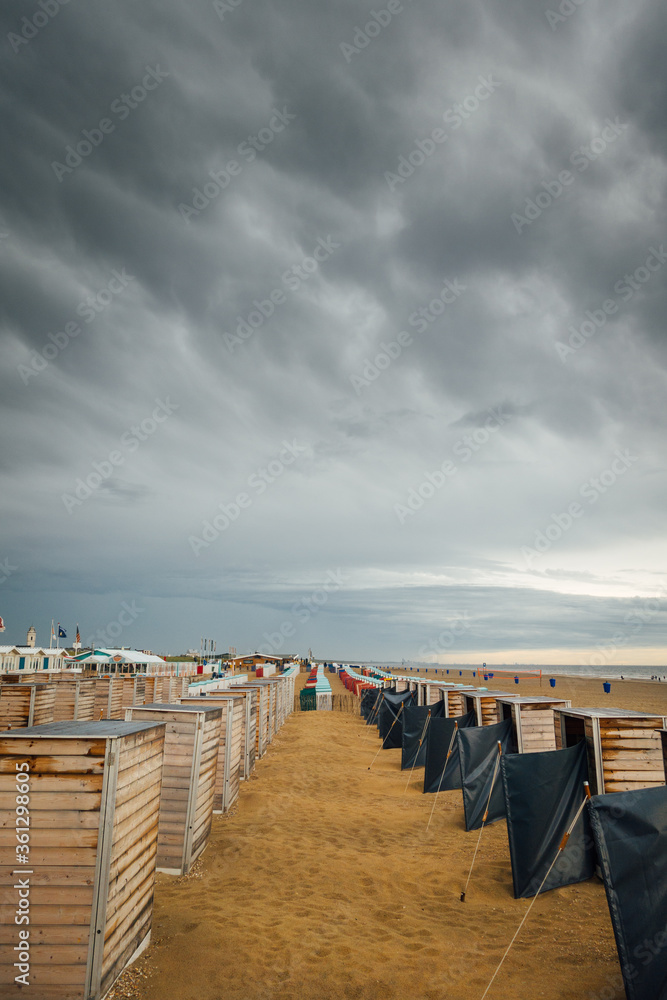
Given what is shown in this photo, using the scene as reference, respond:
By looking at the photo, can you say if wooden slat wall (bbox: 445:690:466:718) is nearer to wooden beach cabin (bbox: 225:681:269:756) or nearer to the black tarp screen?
the black tarp screen

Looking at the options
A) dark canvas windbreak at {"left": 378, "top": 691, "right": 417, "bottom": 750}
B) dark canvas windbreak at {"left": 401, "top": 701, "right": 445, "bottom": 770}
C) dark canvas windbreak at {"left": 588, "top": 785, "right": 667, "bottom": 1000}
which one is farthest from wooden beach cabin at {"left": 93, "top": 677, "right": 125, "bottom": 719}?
dark canvas windbreak at {"left": 588, "top": 785, "right": 667, "bottom": 1000}

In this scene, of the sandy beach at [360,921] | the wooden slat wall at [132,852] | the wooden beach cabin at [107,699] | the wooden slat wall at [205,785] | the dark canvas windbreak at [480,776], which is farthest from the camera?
the wooden beach cabin at [107,699]

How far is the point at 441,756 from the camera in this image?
13914 millimetres

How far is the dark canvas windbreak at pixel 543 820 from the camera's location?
7.88 metres

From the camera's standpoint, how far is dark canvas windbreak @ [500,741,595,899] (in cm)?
788

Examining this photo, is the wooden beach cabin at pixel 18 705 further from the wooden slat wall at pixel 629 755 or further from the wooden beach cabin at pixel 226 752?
the wooden slat wall at pixel 629 755

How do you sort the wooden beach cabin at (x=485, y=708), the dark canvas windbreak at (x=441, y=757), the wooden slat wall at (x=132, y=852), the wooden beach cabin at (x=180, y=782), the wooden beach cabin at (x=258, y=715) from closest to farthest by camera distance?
the wooden slat wall at (x=132, y=852) < the wooden beach cabin at (x=180, y=782) < the dark canvas windbreak at (x=441, y=757) < the wooden beach cabin at (x=485, y=708) < the wooden beach cabin at (x=258, y=715)

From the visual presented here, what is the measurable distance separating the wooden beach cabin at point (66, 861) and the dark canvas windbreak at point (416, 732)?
12.9m

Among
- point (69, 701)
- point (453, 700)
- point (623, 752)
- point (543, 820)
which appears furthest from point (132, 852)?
point (69, 701)

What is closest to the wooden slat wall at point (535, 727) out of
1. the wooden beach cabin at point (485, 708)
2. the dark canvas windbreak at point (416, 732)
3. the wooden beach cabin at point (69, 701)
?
the wooden beach cabin at point (485, 708)

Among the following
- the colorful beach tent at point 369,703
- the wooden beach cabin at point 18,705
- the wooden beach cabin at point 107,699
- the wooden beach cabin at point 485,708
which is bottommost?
the colorful beach tent at point 369,703

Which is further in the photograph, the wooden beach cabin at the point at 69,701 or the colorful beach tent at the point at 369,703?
the colorful beach tent at the point at 369,703

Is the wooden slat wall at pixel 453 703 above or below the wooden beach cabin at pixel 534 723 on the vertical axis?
below

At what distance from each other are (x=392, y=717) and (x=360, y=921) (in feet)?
51.2
